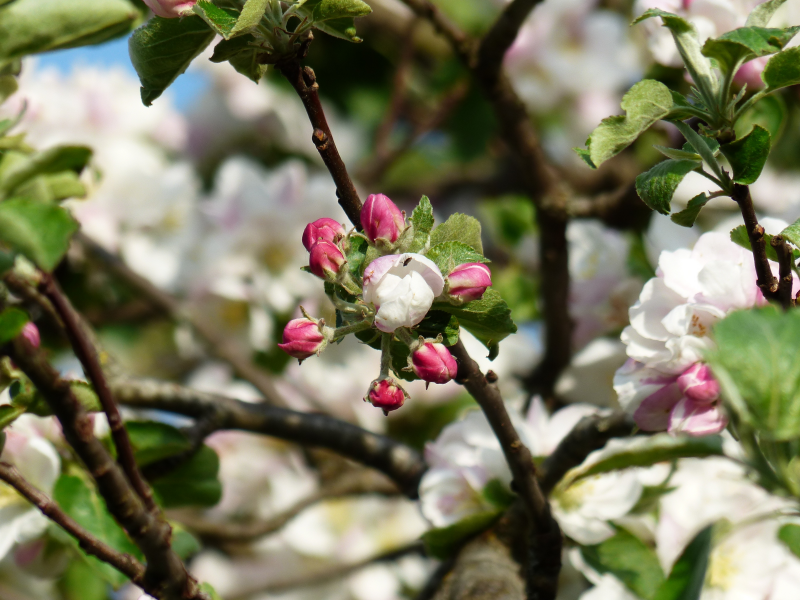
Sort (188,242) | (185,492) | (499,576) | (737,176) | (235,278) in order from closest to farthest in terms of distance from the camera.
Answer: (737,176) → (499,576) → (185,492) → (235,278) → (188,242)

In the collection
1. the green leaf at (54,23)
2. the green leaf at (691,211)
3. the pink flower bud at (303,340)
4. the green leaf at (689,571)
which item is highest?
the green leaf at (54,23)

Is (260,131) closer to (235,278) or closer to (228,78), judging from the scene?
(228,78)

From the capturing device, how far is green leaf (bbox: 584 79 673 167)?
64cm

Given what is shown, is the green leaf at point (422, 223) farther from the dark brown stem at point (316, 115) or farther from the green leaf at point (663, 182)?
the green leaf at point (663, 182)

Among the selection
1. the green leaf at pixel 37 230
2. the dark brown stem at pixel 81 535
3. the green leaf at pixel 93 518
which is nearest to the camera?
the green leaf at pixel 37 230

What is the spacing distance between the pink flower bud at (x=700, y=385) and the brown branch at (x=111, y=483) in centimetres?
50

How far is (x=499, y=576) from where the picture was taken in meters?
0.96

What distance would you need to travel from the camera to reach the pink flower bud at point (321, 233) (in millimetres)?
662

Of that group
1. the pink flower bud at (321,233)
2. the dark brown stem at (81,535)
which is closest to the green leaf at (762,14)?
the pink flower bud at (321,233)

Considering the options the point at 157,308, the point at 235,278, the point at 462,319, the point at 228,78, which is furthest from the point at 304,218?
the point at 462,319

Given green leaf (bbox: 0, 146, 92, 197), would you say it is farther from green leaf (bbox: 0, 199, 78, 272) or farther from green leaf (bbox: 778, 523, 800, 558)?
green leaf (bbox: 778, 523, 800, 558)

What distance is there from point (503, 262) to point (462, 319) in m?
1.69

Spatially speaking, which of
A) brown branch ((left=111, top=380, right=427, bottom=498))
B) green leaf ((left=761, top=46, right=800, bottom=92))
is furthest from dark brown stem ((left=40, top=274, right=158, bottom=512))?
green leaf ((left=761, top=46, right=800, bottom=92))

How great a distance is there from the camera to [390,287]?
0.61 meters
